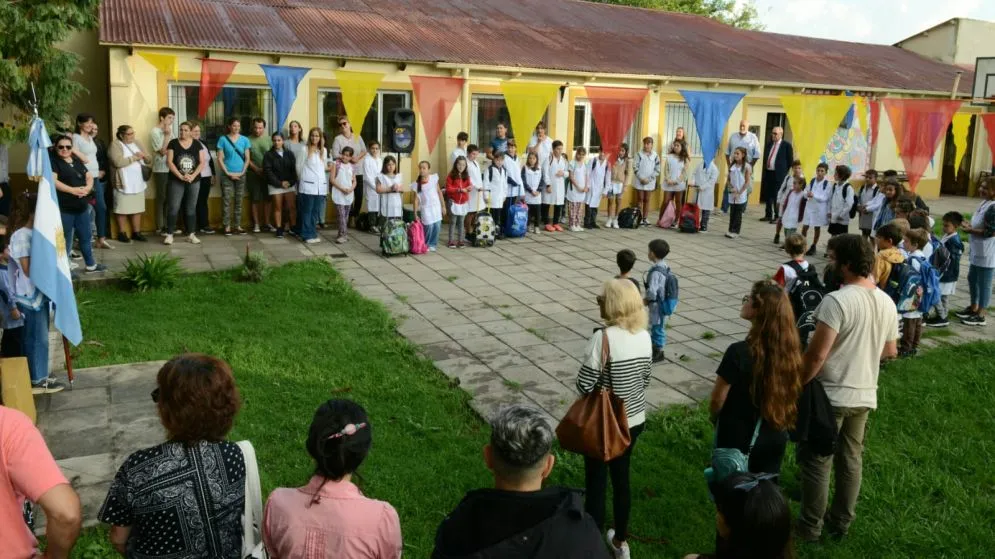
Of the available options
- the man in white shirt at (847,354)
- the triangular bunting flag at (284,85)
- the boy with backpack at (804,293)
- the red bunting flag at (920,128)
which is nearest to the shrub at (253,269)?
the triangular bunting flag at (284,85)

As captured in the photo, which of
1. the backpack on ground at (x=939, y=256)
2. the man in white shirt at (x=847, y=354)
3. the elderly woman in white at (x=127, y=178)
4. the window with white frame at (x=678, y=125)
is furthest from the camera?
the window with white frame at (x=678, y=125)

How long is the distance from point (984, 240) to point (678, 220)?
22.0 feet

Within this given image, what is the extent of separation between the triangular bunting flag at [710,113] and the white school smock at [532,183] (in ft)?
10.2

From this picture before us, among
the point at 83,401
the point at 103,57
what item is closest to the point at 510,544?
the point at 83,401

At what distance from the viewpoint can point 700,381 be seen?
23.1 ft

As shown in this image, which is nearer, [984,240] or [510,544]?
[510,544]

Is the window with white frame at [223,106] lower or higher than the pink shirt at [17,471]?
higher

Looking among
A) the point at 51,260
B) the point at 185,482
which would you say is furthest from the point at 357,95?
the point at 185,482

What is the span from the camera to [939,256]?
8.45m

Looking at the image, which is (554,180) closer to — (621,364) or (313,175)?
(313,175)

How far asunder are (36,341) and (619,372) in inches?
181

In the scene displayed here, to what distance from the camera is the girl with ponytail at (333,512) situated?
8.37ft

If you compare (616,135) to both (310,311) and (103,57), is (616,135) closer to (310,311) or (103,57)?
(310,311)

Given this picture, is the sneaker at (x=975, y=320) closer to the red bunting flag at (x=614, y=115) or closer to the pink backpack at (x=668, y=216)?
the pink backpack at (x=668, y=216)
